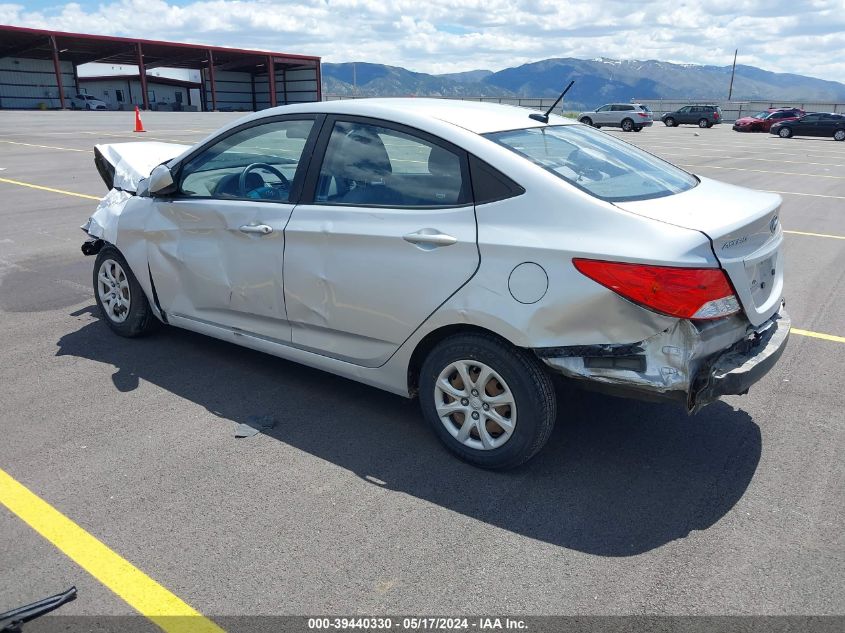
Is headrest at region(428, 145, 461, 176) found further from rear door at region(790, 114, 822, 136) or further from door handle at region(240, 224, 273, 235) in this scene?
rear door at region(790, 114, 822, 136)

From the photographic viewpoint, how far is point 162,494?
3.31 m

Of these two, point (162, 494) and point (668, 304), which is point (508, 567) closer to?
point (668, 304)

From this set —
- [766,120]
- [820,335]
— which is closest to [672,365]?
[820,335]

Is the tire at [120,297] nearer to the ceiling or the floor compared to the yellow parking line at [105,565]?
nearer to the ceiling

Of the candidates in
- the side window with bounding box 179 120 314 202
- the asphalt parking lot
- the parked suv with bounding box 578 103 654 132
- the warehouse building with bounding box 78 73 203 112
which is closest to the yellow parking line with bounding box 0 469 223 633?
the asphalt parking lot

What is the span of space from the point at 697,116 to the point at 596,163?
49.7 m

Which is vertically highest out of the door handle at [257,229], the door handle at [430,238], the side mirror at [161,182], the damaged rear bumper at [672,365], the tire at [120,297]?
the side mirror at [161,182]

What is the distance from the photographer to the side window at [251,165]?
4.13 m

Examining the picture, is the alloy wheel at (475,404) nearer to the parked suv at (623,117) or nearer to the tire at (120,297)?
the tire at (120,297)

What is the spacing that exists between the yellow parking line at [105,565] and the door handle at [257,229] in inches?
69.1

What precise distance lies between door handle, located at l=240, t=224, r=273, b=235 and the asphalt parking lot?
3.38 ft

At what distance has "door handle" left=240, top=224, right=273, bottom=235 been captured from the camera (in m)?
4.02

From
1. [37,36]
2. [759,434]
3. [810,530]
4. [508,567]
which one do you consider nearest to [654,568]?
[508,567]

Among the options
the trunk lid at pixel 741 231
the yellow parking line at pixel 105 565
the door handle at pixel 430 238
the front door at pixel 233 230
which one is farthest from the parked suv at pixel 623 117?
the yellow parking line at pixel 105 565
